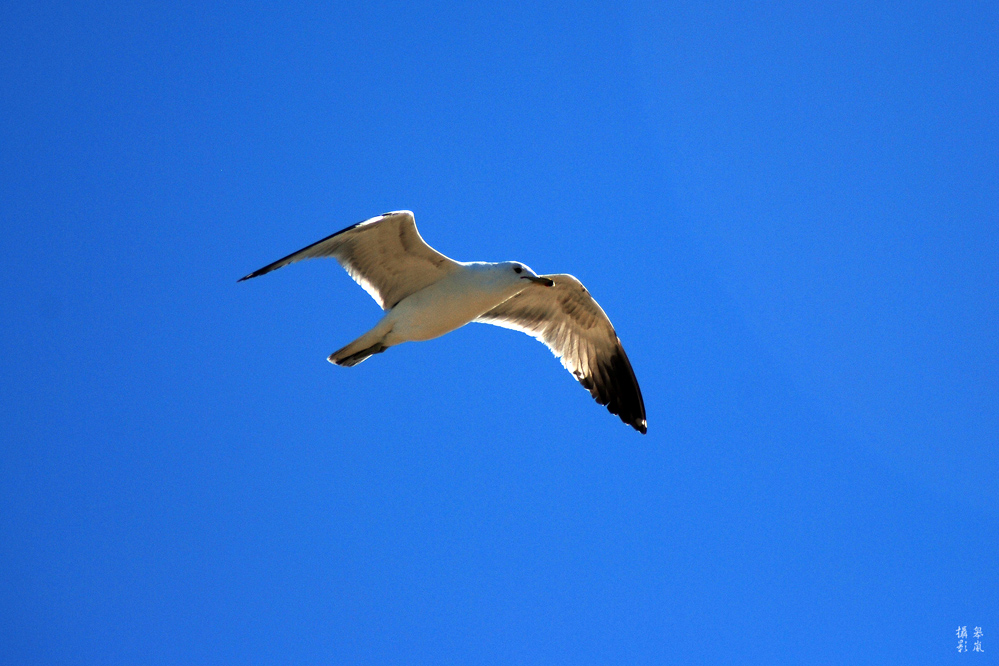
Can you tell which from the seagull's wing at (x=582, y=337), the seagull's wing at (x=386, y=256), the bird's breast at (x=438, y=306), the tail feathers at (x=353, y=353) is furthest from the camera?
the seagull's wing at (x=582, y=337)

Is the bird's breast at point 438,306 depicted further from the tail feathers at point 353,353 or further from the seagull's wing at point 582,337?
the seagull's wing at point 582,337

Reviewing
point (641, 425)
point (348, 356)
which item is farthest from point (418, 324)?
point (641, 425)

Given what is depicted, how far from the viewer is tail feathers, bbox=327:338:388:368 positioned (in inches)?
288

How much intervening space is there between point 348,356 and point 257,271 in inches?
51.4

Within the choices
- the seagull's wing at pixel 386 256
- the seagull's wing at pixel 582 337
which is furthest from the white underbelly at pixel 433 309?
the seagull's wing at pixel 582 337

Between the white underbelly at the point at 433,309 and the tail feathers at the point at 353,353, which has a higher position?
the white underbelly at the point at 433,309

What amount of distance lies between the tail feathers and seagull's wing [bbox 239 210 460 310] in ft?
1.18

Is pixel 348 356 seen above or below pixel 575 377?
below

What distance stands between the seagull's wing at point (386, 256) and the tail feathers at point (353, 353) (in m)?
0.36

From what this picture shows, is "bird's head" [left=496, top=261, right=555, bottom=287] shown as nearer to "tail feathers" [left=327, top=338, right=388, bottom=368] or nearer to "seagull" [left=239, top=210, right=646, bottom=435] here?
"seagull" [left=239, top=210, right=646, bottom=435]

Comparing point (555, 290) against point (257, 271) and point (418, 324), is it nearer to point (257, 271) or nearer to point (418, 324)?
point (418, 324)

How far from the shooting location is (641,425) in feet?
28.9

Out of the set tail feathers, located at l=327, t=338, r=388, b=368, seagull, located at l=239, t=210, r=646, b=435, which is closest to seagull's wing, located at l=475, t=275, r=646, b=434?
seagull, located at l=239, t=210, r=646, b=435

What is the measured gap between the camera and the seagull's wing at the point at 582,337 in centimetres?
848
